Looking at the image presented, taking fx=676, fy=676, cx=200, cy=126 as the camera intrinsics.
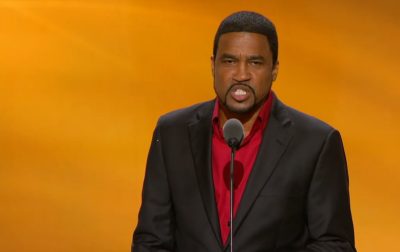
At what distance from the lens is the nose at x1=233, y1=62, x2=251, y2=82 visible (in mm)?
2434

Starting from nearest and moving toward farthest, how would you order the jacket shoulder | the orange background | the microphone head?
1. the microphone head
2. the jacket shoulder
3. the orange background

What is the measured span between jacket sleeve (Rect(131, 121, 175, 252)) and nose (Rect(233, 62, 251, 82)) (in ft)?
1.43

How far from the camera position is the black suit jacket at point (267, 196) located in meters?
2.39

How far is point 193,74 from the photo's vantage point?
12.1 feet

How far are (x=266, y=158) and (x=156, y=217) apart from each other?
1.50 feet

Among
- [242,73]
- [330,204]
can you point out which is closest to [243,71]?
[242,73]

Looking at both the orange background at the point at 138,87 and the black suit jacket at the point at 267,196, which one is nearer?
the black suit jacket at the point at 267,196

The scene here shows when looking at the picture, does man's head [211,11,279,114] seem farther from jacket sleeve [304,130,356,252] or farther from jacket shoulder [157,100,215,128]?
jacket sleeve [304,130,356,252]

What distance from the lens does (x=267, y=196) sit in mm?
2408

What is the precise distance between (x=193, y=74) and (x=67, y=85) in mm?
688

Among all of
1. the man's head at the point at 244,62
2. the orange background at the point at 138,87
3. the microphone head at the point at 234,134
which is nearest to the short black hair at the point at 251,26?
the man's head at the point at 244,62

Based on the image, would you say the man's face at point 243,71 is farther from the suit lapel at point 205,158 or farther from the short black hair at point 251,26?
the suit lapel at point 205,158

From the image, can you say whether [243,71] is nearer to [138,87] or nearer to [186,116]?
[186,116]

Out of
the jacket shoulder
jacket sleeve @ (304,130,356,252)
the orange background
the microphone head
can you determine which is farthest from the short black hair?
the orange background
